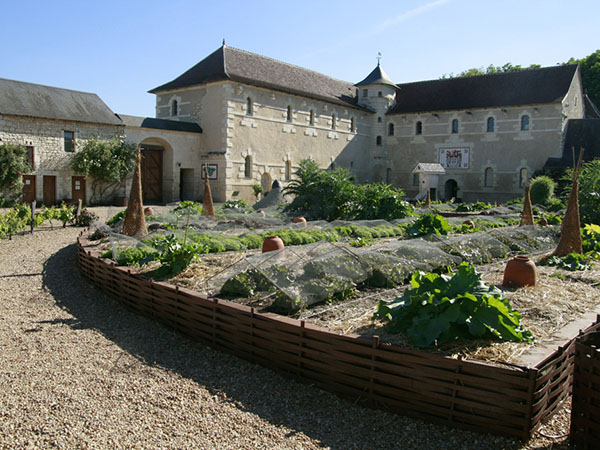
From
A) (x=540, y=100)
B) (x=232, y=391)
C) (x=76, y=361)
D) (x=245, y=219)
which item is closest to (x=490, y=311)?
(x=232, y=391)

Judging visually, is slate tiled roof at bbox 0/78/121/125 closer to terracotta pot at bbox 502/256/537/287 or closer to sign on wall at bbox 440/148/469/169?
terracotta pot at bbox 502/256/537/287

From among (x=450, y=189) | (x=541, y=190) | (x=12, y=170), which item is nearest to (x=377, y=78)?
(x=450, y=189)

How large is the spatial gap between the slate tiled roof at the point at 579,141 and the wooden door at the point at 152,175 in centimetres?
2305

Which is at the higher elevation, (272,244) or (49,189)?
(49,189)

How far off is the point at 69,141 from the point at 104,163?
1.92 meters

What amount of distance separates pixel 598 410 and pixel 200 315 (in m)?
4.21

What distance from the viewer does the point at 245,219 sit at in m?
14.7

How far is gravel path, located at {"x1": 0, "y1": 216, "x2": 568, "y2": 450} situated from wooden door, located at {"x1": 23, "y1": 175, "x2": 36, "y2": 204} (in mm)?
17305

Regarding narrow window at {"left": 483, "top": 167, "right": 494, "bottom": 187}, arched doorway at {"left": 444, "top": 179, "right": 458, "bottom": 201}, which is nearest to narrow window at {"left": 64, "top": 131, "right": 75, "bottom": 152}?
arched doorway at {"left": 444, "top": 179, "right": 458, "bottom": 201}

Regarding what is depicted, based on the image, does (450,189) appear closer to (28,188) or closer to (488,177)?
(488,177)

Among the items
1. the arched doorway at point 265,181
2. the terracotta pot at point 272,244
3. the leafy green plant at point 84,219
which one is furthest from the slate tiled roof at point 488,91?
the terracotta pot at point 272,244

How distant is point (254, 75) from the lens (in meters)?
28.4

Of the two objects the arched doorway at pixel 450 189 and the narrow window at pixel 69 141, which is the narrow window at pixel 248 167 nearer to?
the narrow window at pixel 69 141

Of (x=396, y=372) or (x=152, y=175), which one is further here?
(x=152, y=175)
